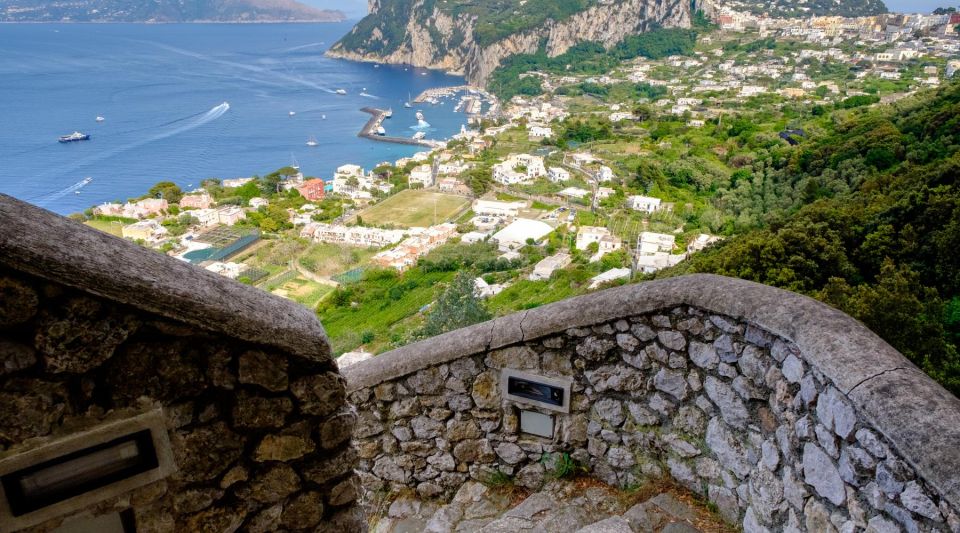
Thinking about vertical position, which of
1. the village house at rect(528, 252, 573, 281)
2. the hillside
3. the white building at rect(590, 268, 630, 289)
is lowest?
the village house at rect(528, 252, 573, 281)

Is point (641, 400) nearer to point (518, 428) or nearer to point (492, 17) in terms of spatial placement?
point (518, 428)

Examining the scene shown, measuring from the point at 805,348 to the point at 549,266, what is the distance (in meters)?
26.2

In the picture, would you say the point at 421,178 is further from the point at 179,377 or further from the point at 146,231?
the point at 179,377

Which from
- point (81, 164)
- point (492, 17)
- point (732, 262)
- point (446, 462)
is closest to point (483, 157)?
point (81, 164)

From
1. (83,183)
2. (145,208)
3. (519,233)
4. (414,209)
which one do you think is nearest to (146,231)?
(145,208)

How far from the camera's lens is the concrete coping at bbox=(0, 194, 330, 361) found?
1.38m

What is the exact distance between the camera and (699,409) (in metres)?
2.72

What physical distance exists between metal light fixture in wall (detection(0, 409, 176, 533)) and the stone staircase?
1659mm

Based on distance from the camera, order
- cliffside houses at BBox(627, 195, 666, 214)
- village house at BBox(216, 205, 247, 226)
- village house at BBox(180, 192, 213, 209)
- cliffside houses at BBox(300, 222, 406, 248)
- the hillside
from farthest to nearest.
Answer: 1. the hillside
2. village house at BBox(180, 192, 213, 209)
3. village house at BBox(216, 205, 247, 226)
4. cliffside houses at BBox(300, 222, 406, 248)
5. cliffside houses at BBox(627, 195, 666, 214)

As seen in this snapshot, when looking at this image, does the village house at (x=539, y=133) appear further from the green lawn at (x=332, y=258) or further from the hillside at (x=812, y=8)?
the hillside at (x=812, y=8)

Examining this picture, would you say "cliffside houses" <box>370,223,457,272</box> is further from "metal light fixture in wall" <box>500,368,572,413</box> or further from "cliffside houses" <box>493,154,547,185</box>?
"metal light fixture in wall" <box>500,368,572,413</box>

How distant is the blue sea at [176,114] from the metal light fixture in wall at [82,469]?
150 feet

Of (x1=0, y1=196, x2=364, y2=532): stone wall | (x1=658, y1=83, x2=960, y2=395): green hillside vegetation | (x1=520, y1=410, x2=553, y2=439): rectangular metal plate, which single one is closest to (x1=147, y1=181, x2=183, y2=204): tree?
(x1=658, y1=83, x2=960, y2=395): green hillside vegetation

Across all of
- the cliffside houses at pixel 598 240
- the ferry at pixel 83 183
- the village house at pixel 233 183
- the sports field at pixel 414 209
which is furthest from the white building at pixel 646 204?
the ferry at pixel 83 183
